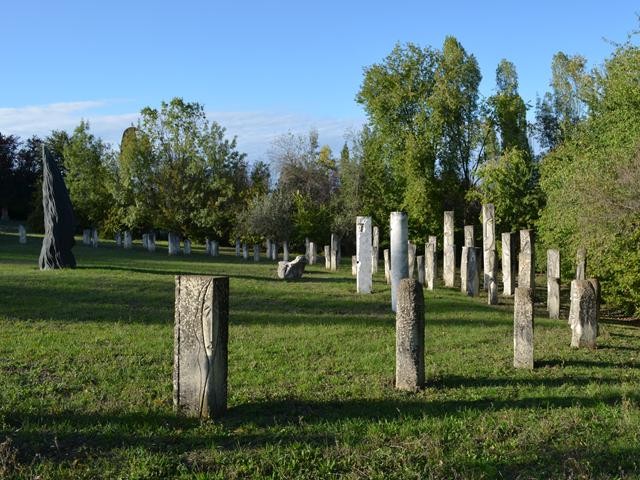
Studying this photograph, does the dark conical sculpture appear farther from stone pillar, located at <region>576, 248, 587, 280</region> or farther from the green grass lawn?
stone pillar, located at <region>576, 248, 587, 280</region>

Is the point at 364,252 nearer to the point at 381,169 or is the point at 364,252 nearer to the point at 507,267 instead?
the point at 507,267

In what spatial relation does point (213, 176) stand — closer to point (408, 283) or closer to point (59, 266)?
point (59, 266)

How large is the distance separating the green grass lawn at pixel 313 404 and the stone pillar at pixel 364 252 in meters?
4.75

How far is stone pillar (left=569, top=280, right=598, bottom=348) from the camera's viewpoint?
11188 millimetres

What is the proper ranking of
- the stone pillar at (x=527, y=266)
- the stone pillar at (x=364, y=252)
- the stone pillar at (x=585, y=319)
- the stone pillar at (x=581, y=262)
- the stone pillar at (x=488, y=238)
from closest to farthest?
→ the stone pillar at (x=585, y=319) → the stone pillar at (x=364, y=252) → the stone pillar at (x=581, y=262) → the stone pillar at (x=527, y=266) → the stone pillar at (x=488, y=238)

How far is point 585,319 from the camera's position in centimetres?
1123

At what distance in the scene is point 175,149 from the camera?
142 ft

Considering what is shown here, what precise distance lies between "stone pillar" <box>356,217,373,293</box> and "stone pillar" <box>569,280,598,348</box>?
7775 mm

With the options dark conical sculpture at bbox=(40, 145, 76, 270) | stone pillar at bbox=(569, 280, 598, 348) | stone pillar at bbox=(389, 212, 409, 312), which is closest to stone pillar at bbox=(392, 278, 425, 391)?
stone pillar at bbox=(569, 280, 598, 348)

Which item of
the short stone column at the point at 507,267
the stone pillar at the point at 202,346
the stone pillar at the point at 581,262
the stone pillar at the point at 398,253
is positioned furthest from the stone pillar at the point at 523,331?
the short stone column at the point at 507,267

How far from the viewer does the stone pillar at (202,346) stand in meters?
6.74

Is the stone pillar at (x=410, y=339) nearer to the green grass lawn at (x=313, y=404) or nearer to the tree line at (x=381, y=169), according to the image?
the green grass lawn at (x=313, y=404)

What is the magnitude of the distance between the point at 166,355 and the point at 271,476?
16.2 ft

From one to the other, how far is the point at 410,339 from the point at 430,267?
14413 millimetres
